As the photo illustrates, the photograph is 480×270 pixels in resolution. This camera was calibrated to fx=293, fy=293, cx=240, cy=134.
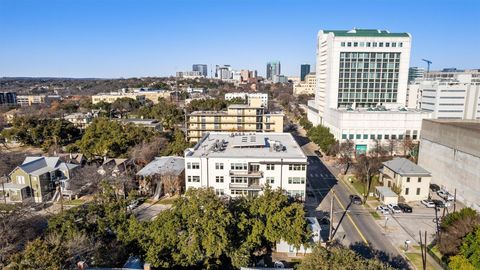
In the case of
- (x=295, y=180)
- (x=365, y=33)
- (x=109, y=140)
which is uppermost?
(x=365, y=33)

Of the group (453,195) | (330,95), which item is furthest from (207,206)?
(330,95)

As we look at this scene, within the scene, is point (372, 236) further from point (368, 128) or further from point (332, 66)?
point (332, 66)

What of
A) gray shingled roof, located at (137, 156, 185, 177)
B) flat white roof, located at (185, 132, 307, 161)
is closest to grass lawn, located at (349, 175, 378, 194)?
flat white roof, located at (185, 132, 307, 161)

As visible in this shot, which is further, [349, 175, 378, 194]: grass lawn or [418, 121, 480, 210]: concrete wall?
[349, 175, 378, 194]: grass lawn

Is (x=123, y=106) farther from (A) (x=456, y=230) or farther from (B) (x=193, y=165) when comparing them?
(A) (x=456, y=230)

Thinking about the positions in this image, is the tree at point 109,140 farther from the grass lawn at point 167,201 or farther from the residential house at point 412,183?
the residential house at point 412,183

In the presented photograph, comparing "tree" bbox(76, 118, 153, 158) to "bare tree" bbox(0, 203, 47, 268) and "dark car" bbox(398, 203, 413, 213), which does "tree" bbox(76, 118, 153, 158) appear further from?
"dark car" bbox(398, 203, 413, 213)

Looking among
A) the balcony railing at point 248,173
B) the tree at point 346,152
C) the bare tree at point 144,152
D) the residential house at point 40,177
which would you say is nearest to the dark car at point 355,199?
the tree at point 346,152

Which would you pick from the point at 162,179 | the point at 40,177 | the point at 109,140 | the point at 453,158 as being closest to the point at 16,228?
the point at 40,177
